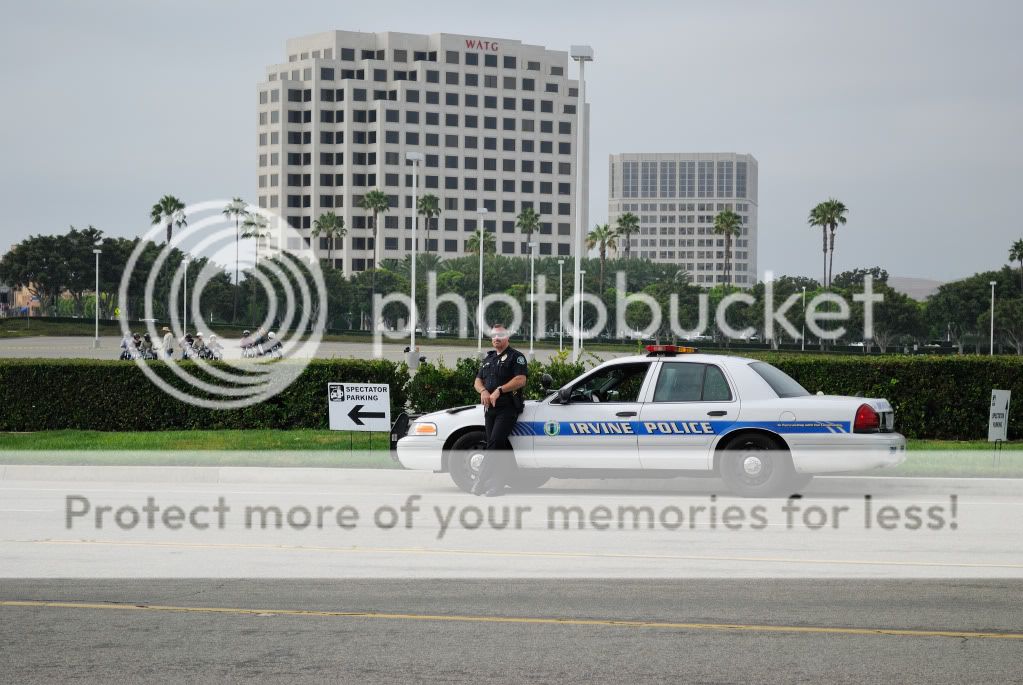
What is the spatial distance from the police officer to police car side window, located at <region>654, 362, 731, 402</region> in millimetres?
1558

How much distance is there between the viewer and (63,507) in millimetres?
13211

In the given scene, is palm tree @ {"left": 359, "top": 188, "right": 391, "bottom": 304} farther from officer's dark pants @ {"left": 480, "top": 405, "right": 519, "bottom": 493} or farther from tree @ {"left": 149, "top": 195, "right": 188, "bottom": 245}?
officer's dark pants @ {"left": 480, "top": 405, "right": 519, "bottom": 493}

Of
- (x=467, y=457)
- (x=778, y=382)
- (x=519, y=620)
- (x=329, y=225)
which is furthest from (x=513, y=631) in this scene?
(x=329, y=225)

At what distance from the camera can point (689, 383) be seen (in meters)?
14.0

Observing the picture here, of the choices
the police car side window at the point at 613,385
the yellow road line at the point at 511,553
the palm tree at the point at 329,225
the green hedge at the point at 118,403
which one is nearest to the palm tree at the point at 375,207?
the palm tree at the point at 329,225

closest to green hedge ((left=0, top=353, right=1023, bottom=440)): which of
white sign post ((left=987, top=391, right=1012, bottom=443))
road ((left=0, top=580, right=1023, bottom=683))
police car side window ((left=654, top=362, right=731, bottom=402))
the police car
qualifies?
white sign post ((left=987, top=391, right=1012, bottom=443))

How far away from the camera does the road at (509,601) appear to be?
621 cm

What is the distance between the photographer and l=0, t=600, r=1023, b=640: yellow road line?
6.96 m

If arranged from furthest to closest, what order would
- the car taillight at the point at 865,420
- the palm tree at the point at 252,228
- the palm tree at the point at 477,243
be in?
the palm tree at the point at 477,243
the palm tree at the point at 252,228
the car taillight at the point at 865,420

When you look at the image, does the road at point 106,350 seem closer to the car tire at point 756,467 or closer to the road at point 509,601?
the car tire at point 756,467

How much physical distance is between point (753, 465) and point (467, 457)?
3.16 metres

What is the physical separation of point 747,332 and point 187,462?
424 feet

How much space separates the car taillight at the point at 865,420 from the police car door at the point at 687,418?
1261 mm

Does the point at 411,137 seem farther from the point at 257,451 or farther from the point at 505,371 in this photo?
the point at 505,371
